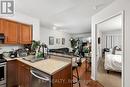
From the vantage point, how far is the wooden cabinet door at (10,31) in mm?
3358

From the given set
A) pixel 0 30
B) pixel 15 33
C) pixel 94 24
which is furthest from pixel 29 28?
pixel 94 24

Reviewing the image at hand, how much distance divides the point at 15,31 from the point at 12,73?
132 centimetres

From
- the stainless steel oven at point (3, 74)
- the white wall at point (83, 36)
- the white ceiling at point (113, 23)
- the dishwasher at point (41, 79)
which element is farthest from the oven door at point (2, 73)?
the white wall at point (83, 36)

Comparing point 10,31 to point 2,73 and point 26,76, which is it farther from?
point 26,76

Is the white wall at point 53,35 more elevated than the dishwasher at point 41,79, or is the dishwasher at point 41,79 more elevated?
the white wall at point 53,35

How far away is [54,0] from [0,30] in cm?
178

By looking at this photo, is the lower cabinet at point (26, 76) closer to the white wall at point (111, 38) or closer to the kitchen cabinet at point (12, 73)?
the kitchen cabinet at point (12, 73)

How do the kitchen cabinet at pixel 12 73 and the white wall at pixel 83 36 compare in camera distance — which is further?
the white wall at pixel 83 36

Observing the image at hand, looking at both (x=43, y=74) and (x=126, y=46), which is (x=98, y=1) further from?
(x=43, y=74)

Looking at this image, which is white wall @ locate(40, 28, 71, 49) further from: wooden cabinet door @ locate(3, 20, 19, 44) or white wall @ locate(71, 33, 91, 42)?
wooden cabinet door @ locate(3, 20, 19, 44)

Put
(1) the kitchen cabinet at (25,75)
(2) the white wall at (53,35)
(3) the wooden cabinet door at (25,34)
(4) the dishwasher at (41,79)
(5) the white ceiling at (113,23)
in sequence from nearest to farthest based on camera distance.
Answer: (4) the dishwasher at (41,79) < (1) the kitchen cabinet at (25,75) < (3) the wooden cabinet door at (25,34) < (5) the white ceiling at (113,23) < (2) the white wall at (53,35)

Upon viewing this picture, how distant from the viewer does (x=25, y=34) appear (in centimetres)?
401

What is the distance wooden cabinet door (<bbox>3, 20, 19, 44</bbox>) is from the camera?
132 inches

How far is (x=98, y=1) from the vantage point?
2.78m
